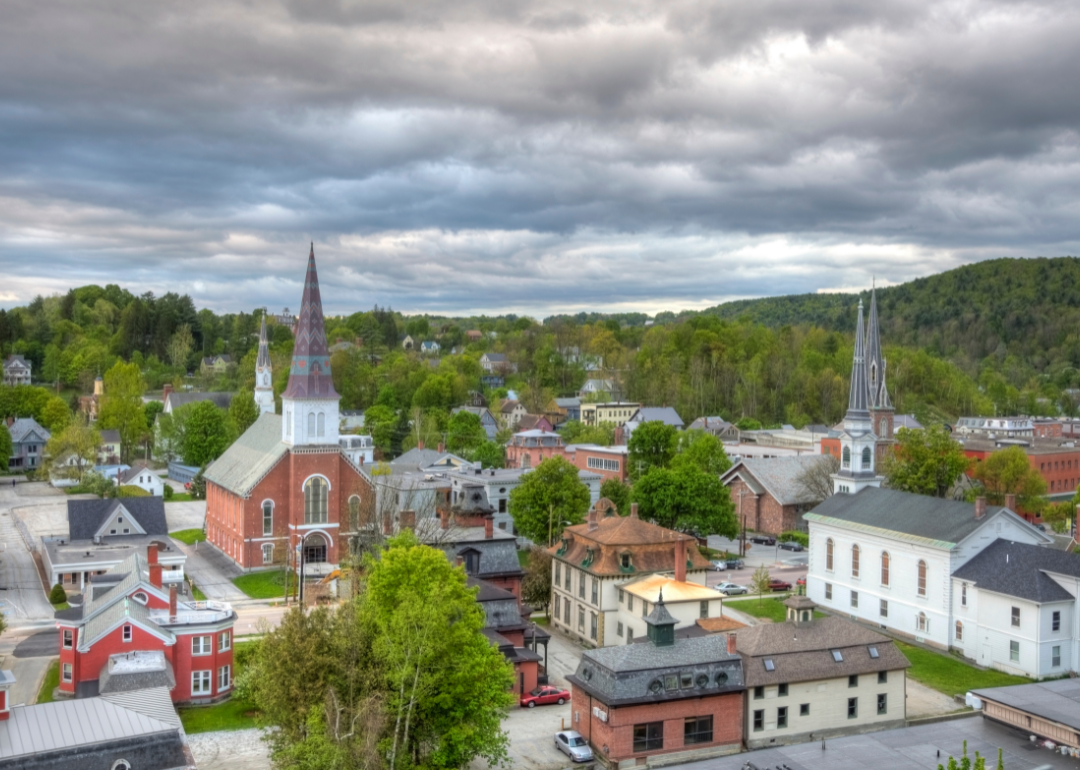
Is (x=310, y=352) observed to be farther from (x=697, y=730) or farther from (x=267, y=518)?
(x=697, y=730)

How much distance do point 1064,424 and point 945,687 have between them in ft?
313

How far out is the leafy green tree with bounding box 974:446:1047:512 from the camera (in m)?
76.6

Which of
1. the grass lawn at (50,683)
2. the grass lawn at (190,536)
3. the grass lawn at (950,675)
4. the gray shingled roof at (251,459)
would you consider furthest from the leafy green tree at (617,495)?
the grass lawn at (50,683)

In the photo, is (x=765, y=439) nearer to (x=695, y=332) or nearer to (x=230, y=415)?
(x=695, y=332)

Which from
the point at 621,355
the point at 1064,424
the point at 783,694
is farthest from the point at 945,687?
the point at 621,355

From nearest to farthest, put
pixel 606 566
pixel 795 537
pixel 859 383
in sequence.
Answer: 1. pixel 606 566
2. pixel 859 383
3. pixel 795 537

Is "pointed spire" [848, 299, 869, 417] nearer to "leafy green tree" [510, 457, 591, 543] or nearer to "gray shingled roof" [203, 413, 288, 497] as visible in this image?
"leafy green tree" [510, 457, 591, 543]

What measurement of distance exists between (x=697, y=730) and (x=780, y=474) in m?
45.2

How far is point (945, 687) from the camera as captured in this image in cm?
3978

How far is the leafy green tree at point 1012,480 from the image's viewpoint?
7662cm

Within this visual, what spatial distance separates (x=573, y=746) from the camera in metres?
32.3

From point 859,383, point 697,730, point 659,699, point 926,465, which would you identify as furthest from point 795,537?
point 659,699

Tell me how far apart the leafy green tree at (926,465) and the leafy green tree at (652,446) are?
19605 mm

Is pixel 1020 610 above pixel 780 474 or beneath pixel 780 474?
beneath
